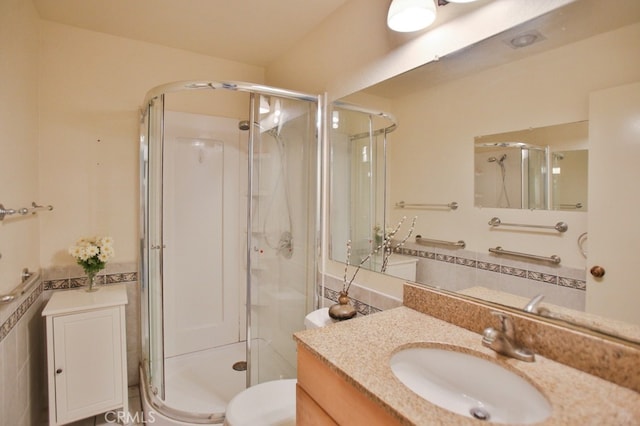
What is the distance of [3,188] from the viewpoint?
139 cm

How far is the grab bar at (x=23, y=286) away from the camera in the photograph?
1.31 metres

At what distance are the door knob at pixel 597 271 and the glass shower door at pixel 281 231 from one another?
1.35m

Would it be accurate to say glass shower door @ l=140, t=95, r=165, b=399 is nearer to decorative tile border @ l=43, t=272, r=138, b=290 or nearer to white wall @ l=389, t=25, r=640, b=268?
decorative tile border @ l=43, t=272, r=138, b=290

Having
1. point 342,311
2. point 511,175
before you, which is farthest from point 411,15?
point 342,311

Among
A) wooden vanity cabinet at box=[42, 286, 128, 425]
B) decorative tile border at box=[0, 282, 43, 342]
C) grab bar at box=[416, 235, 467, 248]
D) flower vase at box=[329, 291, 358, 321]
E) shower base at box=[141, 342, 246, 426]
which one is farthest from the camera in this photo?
shower base at box=[141, 342, 246, 426]

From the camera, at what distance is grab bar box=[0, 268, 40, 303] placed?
1.31 m

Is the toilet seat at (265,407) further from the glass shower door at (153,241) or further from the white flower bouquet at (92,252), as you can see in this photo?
the white flower bouquet at (92,252)

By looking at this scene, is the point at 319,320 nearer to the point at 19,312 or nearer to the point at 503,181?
the point at 503,181

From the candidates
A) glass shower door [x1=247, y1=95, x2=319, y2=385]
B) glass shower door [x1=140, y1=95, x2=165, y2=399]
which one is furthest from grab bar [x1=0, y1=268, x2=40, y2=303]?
glass shower door [x1=247, y1=95, x2=319, y2=385]

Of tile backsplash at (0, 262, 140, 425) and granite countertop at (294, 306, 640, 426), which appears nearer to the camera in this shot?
granite countertop at (294, 306, 640, 426)

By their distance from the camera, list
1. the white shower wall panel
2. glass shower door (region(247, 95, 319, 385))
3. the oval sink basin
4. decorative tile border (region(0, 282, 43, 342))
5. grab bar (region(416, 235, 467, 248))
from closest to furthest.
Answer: the oval sink basin → grab bar (region(416, 235, 467, 248)) → decorative tile border (region(0, 282, 43, 342)) → glass shower door (region(247, 95, 319, 385)) → the white shower wall panel

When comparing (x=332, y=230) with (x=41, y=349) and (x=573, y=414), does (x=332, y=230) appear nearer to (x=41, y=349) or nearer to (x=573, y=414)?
(x=573, y=414)

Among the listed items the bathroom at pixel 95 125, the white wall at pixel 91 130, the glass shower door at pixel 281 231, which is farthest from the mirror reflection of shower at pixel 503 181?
the white wall at pixel 91 130

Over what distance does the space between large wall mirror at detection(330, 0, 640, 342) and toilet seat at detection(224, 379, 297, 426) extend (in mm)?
776
